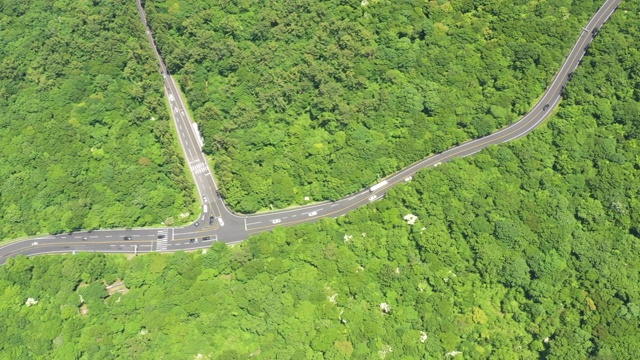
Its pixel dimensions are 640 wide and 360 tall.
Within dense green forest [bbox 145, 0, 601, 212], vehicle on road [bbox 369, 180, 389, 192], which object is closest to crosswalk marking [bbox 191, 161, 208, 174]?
dense green forest [bbox 145, 0, 601, 212]

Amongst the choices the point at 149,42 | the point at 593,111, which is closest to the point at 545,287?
the point at 593,111

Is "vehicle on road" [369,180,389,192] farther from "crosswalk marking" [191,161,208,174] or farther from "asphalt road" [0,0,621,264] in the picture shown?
"crosswalk marking" [191,161,208,174]

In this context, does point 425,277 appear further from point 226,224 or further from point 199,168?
point 199,168

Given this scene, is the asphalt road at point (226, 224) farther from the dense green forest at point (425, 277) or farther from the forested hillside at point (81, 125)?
the dense green forest at point (425, 277)

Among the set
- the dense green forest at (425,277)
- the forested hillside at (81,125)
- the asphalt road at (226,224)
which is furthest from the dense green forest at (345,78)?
the forested hillside at (81,125)

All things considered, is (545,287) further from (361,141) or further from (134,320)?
(134,320)

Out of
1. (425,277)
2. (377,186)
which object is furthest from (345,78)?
(425,277)
